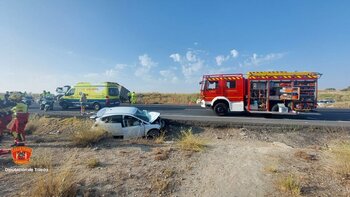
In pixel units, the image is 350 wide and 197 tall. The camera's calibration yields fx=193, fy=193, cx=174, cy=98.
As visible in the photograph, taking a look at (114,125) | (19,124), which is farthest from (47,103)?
(114,125)

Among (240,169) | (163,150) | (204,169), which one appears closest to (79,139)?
(163,150)

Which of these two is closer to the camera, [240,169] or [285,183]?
[285,183]

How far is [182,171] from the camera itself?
4.89 meters

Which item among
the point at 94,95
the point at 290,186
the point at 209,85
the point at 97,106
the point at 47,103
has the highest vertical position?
the point at 209,85

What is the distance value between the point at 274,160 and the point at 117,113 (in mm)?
7059

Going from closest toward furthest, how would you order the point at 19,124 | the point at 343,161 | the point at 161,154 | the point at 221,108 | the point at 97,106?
1. the point at 343,161
2. the point at 161,154
3. the point at 19,124
4. the point at 221,108
5. the point at 97,106

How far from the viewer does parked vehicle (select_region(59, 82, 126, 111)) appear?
1714 cm

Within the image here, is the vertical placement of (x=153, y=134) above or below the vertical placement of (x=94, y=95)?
below

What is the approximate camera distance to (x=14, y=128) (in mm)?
7551

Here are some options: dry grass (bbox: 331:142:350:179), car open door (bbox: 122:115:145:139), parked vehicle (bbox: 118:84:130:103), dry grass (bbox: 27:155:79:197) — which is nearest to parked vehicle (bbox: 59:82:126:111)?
parked vehicle (bbox: 118:84:130:103)

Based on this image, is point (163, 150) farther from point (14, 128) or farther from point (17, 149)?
point (14, 128)

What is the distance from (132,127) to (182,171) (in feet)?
16.3

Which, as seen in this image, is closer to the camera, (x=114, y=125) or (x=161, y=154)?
(x=161, y=154)

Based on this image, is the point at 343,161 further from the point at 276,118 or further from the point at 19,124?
the point at 19,124
